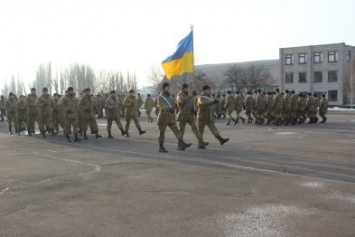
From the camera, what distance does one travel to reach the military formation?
12503mm

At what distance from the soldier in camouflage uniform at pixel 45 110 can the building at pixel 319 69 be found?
58028 millimetres

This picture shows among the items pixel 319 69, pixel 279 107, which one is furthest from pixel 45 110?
pixel 319 69

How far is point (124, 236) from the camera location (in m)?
4.95

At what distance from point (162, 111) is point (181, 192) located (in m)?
5.14

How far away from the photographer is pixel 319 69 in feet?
232

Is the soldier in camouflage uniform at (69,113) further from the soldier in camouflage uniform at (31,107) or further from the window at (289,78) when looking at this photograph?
the window at (289,78)

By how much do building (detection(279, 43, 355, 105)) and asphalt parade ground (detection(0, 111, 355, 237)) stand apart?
5991cm

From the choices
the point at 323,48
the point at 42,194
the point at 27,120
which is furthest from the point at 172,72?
the point at 323,48

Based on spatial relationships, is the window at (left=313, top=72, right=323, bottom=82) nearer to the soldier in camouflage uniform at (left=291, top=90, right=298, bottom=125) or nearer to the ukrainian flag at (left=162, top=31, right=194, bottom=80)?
the soldier in camouflage uniform at (left=291, top=90, right=298, bottom=125)

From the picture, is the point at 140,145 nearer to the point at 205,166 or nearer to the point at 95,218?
the point at 205,166

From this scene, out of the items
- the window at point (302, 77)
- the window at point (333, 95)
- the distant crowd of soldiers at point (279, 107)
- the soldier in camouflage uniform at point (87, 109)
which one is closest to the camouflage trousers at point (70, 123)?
the soldier in camouflage uniform at point (87, 109)

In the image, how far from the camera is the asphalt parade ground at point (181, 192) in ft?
17.3

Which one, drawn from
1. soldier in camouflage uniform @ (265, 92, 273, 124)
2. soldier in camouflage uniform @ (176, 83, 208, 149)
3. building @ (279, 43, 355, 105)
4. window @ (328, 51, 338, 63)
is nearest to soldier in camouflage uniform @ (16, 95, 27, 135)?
soldier in camouflage uniform @ (176, 83, 208, 149)

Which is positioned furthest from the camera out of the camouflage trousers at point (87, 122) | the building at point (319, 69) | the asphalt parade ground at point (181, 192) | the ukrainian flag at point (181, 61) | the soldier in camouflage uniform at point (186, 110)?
the building at point (319, 69)
